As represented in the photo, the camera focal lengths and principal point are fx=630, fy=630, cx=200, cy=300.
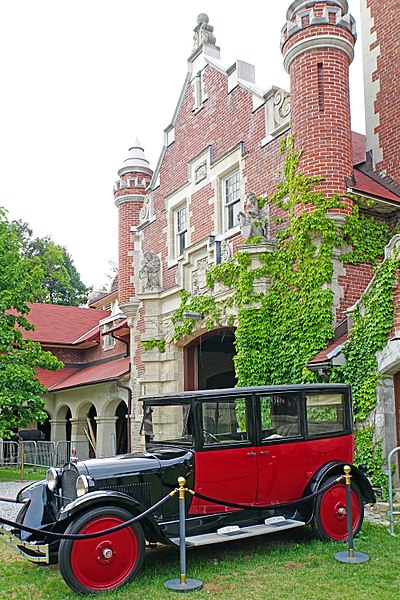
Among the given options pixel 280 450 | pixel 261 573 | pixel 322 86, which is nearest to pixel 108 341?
pixel 322 86

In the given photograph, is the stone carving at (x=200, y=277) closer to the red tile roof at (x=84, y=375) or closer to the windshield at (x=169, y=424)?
the red tile roof at (x=84, y=375)

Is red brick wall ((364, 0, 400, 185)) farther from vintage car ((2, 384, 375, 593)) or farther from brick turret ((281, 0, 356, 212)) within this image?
vintage car ((2, 384, 375, 593))

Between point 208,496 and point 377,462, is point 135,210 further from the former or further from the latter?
point 208,496

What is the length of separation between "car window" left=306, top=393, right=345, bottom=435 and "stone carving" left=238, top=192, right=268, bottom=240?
19.5 ft

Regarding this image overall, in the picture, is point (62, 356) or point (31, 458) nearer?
point (31, 458)

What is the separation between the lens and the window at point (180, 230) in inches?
679

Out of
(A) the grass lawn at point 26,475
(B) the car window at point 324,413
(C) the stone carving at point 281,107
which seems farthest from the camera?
(A) the grass lawn at point 26,475

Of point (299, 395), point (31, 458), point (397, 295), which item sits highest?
point (397, 295)

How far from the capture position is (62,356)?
28047mm

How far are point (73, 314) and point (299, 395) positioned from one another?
2482 cm

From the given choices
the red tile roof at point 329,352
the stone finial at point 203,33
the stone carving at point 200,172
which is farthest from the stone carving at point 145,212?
the red tile roof at point 329,352

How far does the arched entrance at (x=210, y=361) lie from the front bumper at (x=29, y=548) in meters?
9.05

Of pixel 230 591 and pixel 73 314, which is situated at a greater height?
pixel 73 314

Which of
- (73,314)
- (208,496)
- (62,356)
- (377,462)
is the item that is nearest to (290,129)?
(377,462)
